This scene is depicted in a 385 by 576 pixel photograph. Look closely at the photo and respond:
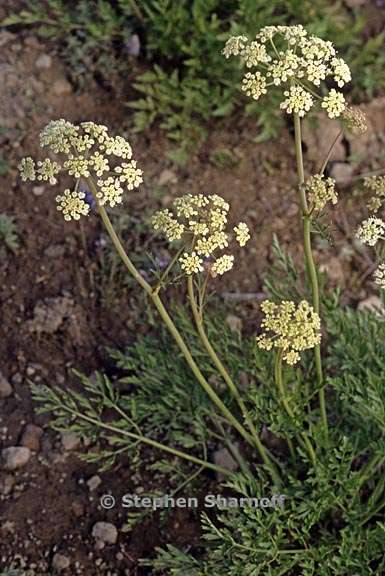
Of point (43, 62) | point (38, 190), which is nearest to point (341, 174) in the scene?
point (38, 190)

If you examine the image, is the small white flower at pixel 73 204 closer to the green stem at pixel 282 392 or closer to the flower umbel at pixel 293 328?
the flower umbel at pixel 293 328

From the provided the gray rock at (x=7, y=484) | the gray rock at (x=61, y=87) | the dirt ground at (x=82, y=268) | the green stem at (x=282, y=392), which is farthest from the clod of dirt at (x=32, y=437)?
the gray rock at (x=61, y=87)

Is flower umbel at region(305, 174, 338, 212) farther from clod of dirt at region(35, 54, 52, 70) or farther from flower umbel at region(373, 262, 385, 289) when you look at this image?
clod of dirt at region(35, 54, 52, 70)

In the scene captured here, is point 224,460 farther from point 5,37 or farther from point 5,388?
point 5,37

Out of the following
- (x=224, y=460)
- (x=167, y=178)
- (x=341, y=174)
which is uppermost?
(x=341, y=174)

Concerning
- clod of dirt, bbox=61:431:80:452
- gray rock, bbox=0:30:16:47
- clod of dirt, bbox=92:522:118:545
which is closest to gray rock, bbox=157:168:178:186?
Result: gray rock, bbox=0:30:16:47

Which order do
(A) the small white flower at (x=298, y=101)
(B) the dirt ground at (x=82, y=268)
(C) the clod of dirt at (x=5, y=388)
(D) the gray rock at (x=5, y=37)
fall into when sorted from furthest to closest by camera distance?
1. (D) the gray rock at (x=5, y=37)
2. (C) the clod of dirt at (x=5, y=388)
3. (B) the dirt ground at (x=82, y=268)
4. (A) the small white flower at (x=298, y=101)

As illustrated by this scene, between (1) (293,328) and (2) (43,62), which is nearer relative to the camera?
(1) (293,328)
